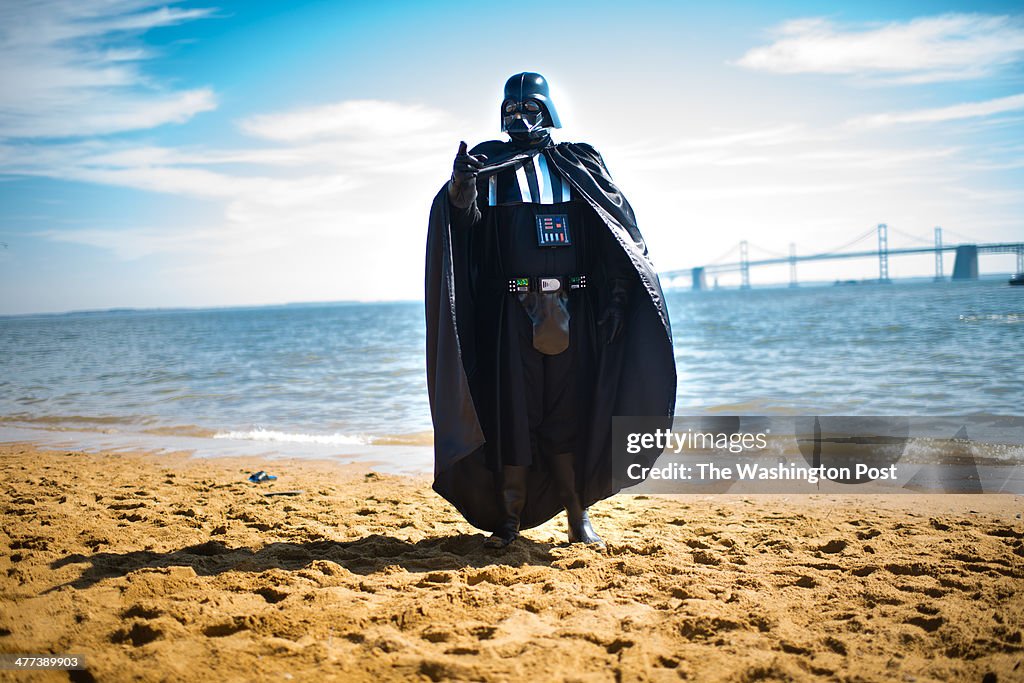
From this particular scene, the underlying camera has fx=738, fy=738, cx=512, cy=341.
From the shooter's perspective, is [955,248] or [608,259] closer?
[608,259]

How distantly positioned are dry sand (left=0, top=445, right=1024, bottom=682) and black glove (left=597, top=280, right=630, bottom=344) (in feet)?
3.53

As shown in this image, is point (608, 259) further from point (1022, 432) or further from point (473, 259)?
point (1022, 432)

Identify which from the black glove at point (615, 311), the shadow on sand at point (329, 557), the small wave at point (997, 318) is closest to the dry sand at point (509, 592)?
the shadow on sand at point (329, 557)

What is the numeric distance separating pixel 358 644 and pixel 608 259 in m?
2.19

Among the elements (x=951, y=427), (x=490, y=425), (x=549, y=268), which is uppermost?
(x=549, y=268)

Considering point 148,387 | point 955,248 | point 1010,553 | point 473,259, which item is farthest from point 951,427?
point 955,248

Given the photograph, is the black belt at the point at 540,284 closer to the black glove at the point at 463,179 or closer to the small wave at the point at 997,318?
the black glove at the point at 463,179

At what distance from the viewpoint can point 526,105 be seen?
372cm

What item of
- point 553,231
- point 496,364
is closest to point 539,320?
point 496,364

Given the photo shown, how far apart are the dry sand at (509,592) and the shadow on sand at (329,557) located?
16mm

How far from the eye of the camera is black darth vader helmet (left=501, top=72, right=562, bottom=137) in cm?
369

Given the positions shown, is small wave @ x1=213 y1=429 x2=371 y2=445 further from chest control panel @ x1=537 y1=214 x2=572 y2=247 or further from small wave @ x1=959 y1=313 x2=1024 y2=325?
small wave @ x1=959 y1=313 x2=1024 y2=325

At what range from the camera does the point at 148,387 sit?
46.8 feet

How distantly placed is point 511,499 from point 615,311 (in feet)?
3.61
